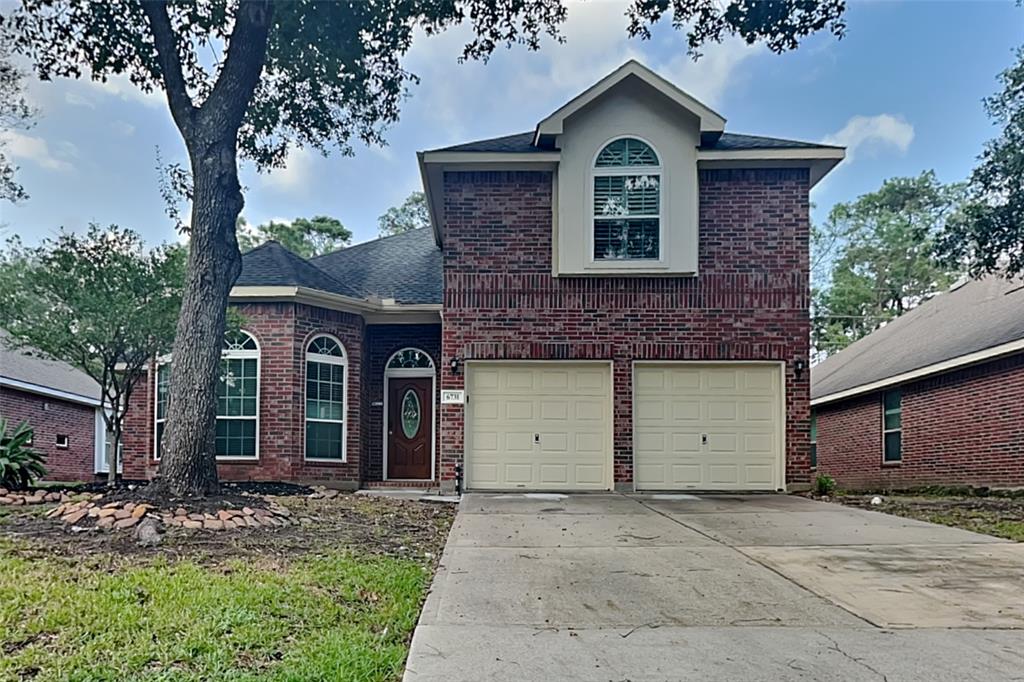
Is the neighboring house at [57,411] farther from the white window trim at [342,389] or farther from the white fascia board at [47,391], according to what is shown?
the white window trim at [342,389]

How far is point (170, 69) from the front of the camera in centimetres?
870

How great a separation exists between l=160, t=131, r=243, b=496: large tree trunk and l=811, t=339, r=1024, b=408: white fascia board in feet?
40.9

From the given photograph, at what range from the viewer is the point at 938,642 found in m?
4.05

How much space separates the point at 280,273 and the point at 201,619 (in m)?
9.75

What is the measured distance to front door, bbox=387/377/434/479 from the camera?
14211 millimetres

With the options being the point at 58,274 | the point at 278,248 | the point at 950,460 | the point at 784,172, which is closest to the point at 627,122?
the point at 784,172

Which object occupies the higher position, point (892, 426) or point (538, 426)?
point (538, 426)

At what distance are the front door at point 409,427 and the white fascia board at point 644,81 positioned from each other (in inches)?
213

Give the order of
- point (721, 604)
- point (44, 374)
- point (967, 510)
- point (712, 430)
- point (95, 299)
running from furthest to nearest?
1. point (44, 374)
2. point (712, 430)
3. point (95, 299)
4. point (967, 510)
5. point (721, 604)

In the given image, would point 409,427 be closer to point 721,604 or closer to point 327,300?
point 327,300

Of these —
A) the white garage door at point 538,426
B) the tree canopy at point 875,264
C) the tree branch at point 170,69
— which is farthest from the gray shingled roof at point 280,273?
the tree canopy at point 875,264

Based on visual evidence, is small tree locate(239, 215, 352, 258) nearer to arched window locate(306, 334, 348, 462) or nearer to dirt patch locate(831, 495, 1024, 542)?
arched window locate(306, 334, 348, 462)

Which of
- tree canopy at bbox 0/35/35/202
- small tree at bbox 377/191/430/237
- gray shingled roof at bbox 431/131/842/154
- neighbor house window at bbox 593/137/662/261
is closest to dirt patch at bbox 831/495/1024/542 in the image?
neighbor house window at bbox 593/137/662/261

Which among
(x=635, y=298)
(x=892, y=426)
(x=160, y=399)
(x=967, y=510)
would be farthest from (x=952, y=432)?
(x=160, y=399)
